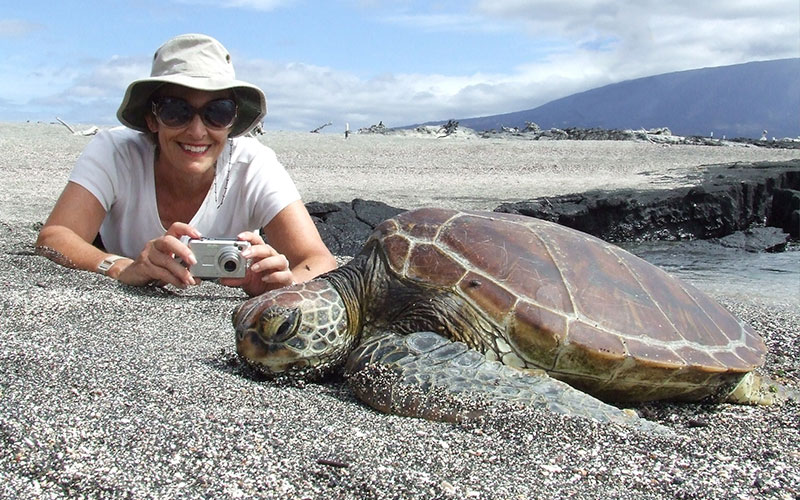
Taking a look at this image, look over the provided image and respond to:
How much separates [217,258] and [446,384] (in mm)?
1241

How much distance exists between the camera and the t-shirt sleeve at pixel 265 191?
3.39 meters

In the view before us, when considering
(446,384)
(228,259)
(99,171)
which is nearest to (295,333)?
(446,384)

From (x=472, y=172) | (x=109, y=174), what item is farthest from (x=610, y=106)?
(x=109, y=174)

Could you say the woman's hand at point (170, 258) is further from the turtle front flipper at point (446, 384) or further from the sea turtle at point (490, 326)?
the turtle front flipper at point (446, 384)

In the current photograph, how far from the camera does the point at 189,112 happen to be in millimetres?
3023

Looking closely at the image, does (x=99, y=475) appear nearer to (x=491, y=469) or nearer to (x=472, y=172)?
(x=491, y=469)

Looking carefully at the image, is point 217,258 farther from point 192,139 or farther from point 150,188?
point 150,188

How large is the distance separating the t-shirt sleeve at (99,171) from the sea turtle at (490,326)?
1216 millimetres

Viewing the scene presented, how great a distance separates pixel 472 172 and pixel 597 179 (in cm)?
269

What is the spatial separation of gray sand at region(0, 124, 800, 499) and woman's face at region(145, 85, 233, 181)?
612 millimetres

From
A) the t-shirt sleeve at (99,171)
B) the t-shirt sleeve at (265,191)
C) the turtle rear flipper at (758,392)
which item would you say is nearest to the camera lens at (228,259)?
the t-shirt sleeve at (265,191)

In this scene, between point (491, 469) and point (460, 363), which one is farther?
point (460, 363)

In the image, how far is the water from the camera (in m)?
6.10

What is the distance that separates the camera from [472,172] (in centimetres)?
1576
